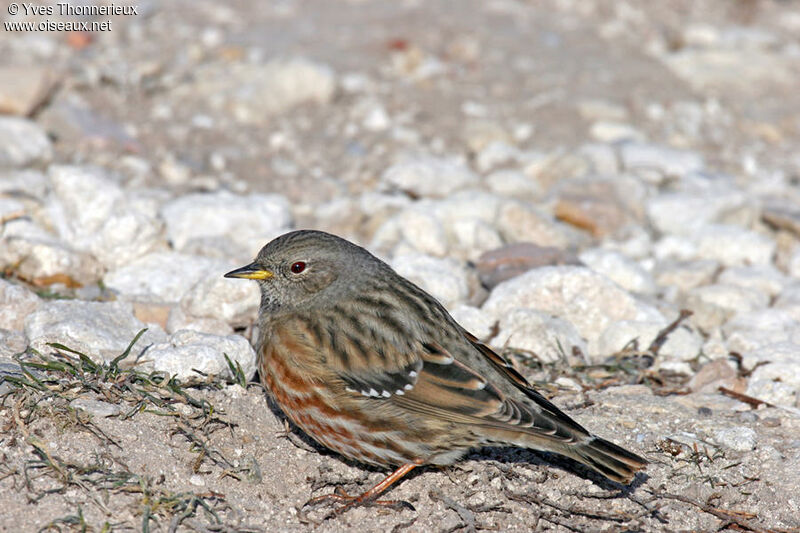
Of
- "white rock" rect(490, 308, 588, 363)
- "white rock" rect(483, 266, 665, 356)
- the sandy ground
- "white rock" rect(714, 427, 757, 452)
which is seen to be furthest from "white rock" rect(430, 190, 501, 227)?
"white rock" rect(714, 427, 757, 452)

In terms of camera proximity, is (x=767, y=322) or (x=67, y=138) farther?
(x=67, y=138)

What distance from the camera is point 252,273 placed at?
5805mm

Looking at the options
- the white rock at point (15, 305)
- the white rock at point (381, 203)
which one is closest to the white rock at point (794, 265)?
the white rock at point (381, 203)

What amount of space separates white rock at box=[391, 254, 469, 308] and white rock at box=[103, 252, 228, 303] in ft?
4.40

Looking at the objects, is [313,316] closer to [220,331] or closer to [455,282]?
[220,331]

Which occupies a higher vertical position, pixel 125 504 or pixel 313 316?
pixel 313 316

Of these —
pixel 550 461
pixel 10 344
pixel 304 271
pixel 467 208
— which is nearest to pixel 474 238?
pixel 467 208

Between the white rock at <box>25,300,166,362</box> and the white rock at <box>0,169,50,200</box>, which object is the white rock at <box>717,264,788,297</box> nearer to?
the white rock at <box>25,300,166,362</box>

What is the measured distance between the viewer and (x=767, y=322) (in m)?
6.89

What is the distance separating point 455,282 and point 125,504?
324cm

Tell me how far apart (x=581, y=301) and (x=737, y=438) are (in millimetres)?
1687

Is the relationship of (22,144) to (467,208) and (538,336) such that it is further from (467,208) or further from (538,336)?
(538,336)

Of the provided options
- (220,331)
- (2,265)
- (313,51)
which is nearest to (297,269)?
(220,331)

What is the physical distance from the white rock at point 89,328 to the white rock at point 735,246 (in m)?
4.86
